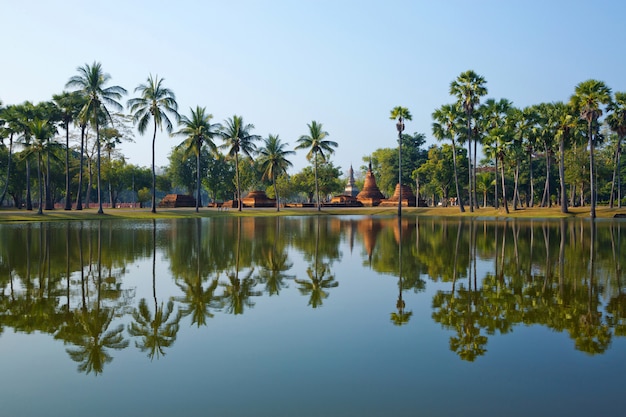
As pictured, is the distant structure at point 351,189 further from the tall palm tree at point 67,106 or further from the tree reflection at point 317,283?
the tree reflection at point 317,283

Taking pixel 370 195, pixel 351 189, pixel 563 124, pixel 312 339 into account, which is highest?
Answer: pixel 563 124

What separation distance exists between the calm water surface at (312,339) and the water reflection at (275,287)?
6cm

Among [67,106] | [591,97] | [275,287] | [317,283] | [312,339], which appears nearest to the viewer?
[312,339]

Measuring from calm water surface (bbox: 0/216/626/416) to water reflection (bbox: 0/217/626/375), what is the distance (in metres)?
0.06

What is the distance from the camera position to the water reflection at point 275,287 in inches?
319

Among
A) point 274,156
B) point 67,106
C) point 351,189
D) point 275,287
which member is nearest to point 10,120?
point 67,106

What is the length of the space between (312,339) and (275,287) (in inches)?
174

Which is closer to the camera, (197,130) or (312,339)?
(312,339)

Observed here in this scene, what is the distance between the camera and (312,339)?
771 cm

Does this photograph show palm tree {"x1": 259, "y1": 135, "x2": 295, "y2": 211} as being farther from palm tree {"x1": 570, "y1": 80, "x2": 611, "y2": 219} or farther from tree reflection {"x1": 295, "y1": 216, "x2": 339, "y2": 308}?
tree reflection {"x1": 295, "y1": 216, "x2": 339, "y2": 308}

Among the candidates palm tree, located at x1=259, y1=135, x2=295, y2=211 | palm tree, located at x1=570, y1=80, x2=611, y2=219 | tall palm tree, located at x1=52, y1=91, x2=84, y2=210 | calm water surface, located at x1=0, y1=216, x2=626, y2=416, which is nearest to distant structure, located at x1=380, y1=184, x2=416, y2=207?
palm tree, located at x1=259, y1=135, x2=295, y2=211

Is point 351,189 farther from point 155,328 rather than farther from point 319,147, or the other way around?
point 155,328

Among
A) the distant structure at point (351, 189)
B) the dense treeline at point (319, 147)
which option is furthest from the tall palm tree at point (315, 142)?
the distant structure at point (351, 189)

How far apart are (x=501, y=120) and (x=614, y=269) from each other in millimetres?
47240
